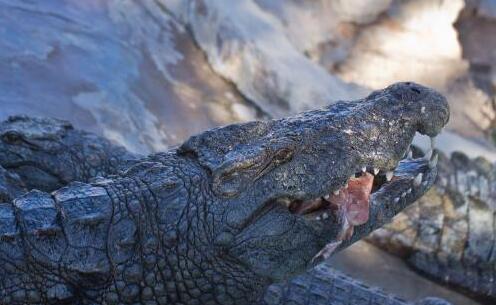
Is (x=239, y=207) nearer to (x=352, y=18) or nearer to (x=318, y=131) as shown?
(x=318, y=131)

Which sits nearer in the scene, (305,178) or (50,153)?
(305,178)

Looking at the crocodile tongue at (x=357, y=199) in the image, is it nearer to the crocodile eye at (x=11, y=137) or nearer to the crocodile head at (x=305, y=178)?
the crocodile head at (x=305, y=178)

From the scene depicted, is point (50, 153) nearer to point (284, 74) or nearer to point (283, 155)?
point (283, 155)

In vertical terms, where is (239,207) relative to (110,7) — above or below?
below

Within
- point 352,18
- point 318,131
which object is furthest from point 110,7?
point 318,131

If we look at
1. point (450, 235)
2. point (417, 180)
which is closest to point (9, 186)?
point (417, 180)
